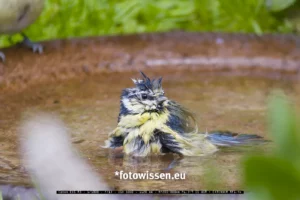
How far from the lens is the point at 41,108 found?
52.6 inches

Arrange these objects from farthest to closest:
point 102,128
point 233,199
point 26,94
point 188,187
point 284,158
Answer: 1. point 26,94
2. point 102,128
3. point 188,187
4. point 233,199
5. point 284,158

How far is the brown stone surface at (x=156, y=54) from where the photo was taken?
1.57 m

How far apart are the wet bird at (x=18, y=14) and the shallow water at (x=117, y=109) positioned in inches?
11.5

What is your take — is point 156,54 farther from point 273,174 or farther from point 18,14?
point 273,174

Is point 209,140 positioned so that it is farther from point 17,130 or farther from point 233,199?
point 17,130

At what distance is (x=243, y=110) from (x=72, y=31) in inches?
51.7

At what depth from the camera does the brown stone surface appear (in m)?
1.57

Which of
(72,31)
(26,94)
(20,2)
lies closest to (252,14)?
(72,31)

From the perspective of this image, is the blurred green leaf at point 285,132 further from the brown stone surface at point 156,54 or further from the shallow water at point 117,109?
the brown stone surface at point 156,54

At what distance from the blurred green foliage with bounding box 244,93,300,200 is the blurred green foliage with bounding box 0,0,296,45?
2294 mm

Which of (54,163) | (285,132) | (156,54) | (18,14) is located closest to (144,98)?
(54,163)

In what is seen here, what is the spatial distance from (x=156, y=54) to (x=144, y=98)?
854mm

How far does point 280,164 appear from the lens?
7.4 inches

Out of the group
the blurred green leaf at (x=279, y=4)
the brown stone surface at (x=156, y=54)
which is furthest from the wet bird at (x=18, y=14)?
the blurred green leaf at (x=279, y=4)
